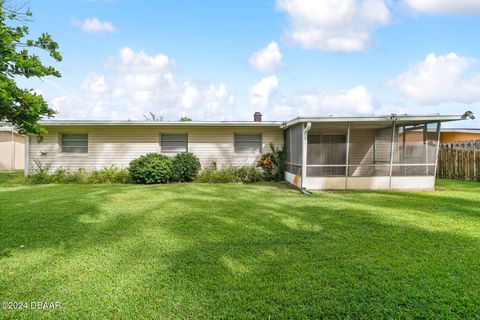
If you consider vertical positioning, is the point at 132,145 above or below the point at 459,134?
below

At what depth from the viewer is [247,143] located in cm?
1367

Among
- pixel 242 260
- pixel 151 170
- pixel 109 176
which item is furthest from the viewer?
pixel 109 176

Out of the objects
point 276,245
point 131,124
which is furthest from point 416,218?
point 131,124

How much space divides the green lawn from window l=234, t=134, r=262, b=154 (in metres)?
6.62

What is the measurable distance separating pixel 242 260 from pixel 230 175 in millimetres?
8923

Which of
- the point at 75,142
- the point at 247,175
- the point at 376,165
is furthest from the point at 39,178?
the point at 376,165

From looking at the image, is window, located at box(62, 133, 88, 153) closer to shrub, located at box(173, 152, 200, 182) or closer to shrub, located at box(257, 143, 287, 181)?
shrub, located at box(173, 152, 200, 182)

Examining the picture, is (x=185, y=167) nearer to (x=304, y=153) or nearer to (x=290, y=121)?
(x=290, y=121)

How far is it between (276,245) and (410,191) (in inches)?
301

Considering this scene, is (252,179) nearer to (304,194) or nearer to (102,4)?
(304,194)

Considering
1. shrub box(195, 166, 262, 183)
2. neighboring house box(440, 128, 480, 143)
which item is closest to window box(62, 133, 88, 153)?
shrub box(195, 166, 262, 183)

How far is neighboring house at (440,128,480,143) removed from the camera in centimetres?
1639

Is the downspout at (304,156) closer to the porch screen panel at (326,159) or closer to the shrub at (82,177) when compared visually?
the porch screen panel at (326,159)

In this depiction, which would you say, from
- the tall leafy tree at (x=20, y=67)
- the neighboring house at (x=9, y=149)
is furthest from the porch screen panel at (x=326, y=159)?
the neighboring house at (x=9, y=149)
